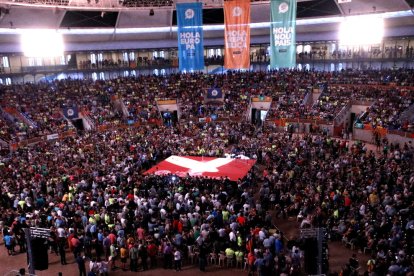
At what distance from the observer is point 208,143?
27.1 meters

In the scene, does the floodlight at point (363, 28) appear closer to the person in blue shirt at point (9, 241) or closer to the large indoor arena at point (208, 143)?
the large indoor arena at point (208, 143)

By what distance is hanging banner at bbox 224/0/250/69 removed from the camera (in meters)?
26.5

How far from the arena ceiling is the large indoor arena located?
17cm

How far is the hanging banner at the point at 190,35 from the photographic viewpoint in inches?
1046

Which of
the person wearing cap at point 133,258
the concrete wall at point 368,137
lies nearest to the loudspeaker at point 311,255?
the person wearing cap at point 133,258

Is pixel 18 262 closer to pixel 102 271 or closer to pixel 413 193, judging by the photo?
pixel 102 271

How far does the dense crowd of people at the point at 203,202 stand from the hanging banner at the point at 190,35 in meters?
5.50

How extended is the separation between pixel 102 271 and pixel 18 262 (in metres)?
3.75

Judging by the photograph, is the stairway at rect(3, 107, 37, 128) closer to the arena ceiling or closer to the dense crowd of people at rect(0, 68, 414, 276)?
the dense crowd of people at rect(0, 68, 414, 276)

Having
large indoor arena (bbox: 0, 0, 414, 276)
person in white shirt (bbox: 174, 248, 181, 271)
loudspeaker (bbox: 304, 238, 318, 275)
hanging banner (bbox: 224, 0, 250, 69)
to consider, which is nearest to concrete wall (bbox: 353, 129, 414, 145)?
large indoor arena (bbox: 0, 0, 414, 276)

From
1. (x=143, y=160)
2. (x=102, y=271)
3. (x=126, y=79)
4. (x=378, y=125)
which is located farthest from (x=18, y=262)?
(x=126, y=79)

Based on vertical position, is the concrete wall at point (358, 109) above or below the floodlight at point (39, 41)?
below

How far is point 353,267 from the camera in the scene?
1093 centimetres

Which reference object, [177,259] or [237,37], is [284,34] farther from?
[177,259]
